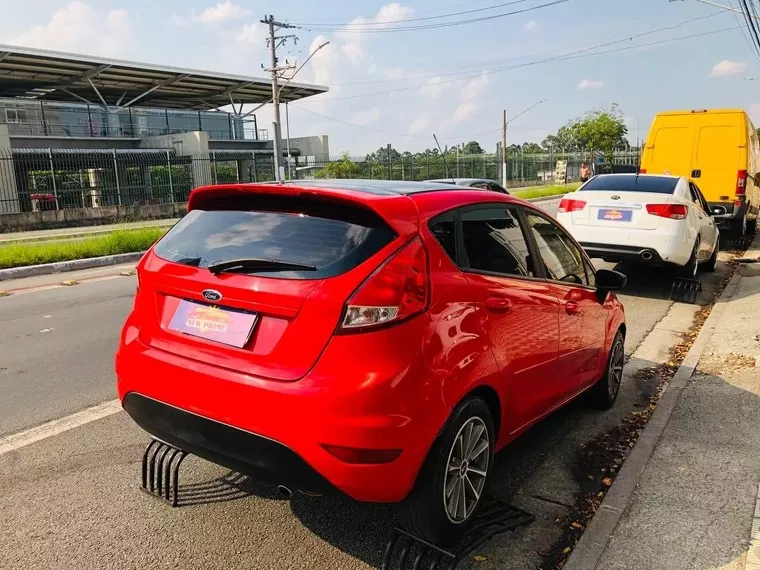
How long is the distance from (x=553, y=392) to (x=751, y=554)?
121cm

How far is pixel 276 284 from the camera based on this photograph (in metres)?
2.54

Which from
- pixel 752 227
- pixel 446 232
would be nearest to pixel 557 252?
pixel 446 232

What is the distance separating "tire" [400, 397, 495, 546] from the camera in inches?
103

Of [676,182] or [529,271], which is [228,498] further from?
[676,182]

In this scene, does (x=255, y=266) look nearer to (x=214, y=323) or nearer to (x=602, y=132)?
(x=214, y=323)

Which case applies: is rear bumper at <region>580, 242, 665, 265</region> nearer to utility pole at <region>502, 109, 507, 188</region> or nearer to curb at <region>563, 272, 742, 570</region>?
curb at <region>563, 272, 742, 570</region>

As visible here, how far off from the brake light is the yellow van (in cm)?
516

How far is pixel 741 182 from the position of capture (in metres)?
12.9

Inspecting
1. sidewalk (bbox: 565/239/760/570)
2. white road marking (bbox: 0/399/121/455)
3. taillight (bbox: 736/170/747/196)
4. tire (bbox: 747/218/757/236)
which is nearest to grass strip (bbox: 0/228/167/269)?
white road marking (bbox: 0/399/121/455)

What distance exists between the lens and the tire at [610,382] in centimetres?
461

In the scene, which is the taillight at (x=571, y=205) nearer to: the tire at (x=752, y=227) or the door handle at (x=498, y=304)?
the door handle at (x=498, y=304)

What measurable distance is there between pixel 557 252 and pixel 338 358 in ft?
6.65

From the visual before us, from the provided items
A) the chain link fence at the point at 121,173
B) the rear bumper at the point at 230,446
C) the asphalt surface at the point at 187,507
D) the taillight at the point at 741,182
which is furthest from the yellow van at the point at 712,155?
the chain link fence at the point at 121,173

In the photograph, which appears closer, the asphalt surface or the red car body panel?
Result: the red car body panel
